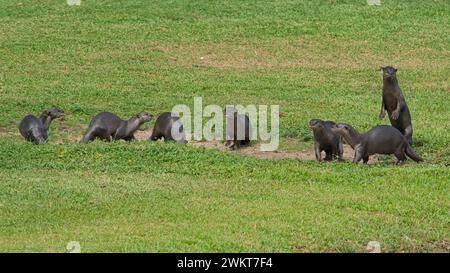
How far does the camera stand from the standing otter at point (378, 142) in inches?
632

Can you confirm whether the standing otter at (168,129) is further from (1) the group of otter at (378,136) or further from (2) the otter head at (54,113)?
(1) the group of otter at (378,136)

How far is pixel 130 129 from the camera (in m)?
17.8

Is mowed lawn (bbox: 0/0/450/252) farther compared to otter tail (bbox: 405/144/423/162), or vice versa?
otter tail (bbox: 405/144/423/162)

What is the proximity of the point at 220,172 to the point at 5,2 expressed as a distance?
13.1m

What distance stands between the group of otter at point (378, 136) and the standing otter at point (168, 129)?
6.27ft

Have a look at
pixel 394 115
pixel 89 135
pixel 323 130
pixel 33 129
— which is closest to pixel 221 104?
pixel 89 135

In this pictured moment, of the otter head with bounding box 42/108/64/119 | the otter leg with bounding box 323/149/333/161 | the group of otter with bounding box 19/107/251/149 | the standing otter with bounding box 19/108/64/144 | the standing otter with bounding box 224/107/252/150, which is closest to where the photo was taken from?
the otter leg with bounding box 323/149/333/161

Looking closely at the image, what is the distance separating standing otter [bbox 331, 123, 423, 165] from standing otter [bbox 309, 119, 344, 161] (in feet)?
0.34

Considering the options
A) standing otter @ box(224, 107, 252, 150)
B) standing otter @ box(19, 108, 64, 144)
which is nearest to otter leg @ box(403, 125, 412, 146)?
standing otter @ box(224, 107, 252, 150)

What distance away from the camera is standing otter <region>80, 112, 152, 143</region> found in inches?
695

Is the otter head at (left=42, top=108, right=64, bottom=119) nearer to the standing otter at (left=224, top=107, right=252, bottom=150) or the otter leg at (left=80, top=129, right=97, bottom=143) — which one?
the otter leg at (left=80, top=129, right=97, bottom=143)

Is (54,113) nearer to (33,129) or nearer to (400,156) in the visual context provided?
(33,129)

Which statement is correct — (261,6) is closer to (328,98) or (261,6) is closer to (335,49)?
(335,49)
